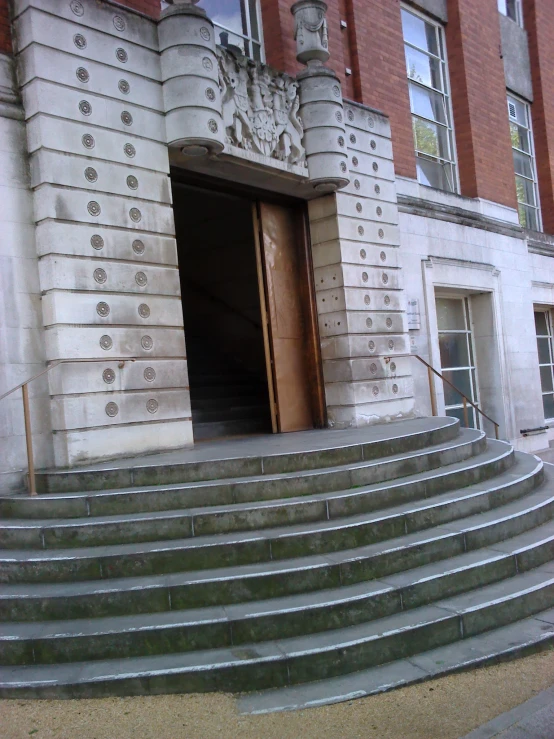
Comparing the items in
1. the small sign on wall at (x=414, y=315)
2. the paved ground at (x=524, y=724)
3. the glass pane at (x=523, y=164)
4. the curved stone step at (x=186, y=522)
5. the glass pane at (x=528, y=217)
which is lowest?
the paved ground at (x=524, y=724)

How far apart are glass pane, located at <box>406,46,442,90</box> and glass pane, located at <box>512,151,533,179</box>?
2.97m

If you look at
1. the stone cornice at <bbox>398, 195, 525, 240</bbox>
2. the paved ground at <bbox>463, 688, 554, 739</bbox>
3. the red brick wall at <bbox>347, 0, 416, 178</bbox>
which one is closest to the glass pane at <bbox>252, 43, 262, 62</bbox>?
the red brick wall at <bbox>347, 0, 416, 178</bbox>

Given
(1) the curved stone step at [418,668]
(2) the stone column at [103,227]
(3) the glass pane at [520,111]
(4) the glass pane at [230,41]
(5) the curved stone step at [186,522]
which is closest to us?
(1) the curved stone step at [418,668]

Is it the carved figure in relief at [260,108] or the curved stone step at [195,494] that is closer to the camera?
the curved stone step at [195,494]

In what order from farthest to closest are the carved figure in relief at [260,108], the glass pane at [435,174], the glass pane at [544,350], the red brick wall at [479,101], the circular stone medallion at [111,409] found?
the glass pane at [544,350], the red brick wall at [479,101], the glass pane at [435,174], the carved figure in relief at [260,108], the circular stone medallion at [111,409]

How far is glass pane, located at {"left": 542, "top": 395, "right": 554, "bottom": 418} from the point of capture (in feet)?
47.8

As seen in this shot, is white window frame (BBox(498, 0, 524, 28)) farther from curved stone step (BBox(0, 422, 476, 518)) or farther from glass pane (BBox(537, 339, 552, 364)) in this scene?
curved stone step (BBox(0, 422, 476, 518))

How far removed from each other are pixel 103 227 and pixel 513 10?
12.1m

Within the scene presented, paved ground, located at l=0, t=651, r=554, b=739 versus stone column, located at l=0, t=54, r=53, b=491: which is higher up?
stone column, located at l=0, t=54, r=53, b=491

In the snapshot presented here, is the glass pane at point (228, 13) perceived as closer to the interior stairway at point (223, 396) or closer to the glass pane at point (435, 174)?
the glass pane at point (435, 174)

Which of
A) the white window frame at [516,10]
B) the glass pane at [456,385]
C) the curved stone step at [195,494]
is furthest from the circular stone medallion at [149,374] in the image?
the white window frame at [516,10]

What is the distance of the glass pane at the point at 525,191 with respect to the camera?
14398 mm

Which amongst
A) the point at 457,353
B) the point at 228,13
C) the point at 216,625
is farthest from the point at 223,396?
the point at 216,625

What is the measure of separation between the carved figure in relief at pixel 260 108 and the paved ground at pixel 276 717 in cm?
582
